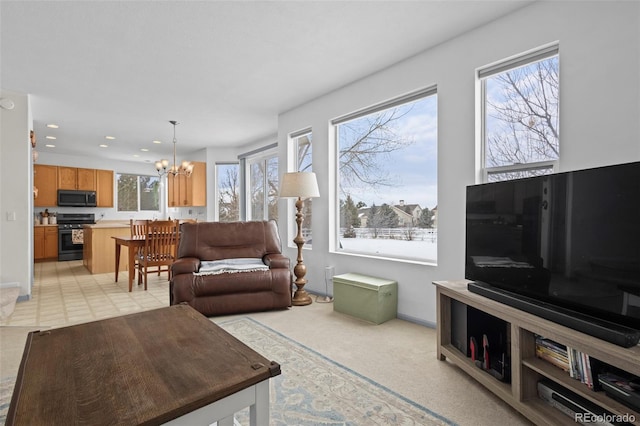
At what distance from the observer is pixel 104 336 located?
156 cm

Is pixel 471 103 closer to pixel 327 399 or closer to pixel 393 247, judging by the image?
pixel 393 247

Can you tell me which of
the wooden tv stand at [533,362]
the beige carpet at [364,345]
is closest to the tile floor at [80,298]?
the beige carpet at [364,345]

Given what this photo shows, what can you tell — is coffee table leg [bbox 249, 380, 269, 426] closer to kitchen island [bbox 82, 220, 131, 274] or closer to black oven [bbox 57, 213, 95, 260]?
kitchen island [bbox 82, 220, 131, 274]

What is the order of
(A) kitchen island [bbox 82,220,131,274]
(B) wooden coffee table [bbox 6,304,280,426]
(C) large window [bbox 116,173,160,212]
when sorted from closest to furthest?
(B) wooden coffee table [bbox 6,304,280,426]
(A) kitchen island [bbox 82,220,131,274]
(C) large window [bbox 116,173,160,212]

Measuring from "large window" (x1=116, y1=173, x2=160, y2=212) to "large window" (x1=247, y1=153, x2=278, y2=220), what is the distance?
3657 mm

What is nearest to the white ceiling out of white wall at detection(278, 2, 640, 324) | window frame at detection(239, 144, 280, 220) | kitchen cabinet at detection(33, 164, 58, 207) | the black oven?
white wall at detection(278, 2, 640, 324)

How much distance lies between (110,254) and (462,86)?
6.26 meters

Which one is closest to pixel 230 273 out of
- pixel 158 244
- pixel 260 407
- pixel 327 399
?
pixel 327 399

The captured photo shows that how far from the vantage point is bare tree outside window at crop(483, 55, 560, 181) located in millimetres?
2318

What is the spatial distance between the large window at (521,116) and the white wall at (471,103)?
107 millimetres

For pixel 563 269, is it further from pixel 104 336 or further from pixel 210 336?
pixel 104 336

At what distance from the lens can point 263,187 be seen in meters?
6.47

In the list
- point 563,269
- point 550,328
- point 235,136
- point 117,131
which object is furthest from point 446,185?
point 117,131

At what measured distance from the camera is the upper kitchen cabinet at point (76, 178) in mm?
7477
